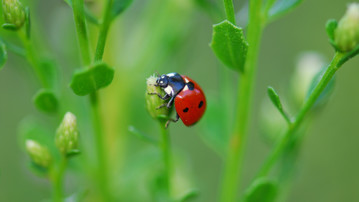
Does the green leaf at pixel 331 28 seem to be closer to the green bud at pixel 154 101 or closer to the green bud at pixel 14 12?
the green bud at pixel 154 101

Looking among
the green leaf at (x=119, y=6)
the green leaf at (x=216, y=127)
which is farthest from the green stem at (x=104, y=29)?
the green leaf at (x=216, y=127)

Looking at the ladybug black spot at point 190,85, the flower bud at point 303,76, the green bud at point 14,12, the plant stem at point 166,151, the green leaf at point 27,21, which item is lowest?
the flower bud at point 303,76

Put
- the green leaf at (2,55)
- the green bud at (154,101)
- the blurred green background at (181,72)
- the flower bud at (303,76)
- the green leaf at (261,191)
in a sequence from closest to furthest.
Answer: the green leaf at (2,55) → the green bud at (154,101) → the green leaf at (261,191) → the flower bud at (303,76) → the blurred green background at (181,72)

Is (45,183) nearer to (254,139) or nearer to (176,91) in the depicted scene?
(176,91)

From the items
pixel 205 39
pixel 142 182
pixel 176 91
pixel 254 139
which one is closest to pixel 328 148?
pixel 254 139

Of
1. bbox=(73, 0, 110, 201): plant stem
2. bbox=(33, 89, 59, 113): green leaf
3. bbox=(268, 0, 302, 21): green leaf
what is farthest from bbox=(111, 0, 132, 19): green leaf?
bbox=(268, 0, 302, 21): green leaf

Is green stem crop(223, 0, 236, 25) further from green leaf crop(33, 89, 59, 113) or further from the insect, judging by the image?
green leaf crop(33, 89, 59, 113)

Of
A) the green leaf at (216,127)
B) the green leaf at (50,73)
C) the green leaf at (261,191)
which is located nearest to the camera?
the green leaf at (261,191)
